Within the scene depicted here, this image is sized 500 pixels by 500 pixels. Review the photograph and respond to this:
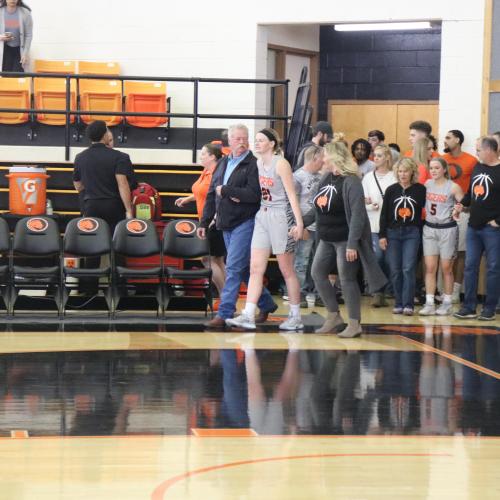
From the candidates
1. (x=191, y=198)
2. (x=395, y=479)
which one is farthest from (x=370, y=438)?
(x=191, y=198)

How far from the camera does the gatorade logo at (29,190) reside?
1202cm

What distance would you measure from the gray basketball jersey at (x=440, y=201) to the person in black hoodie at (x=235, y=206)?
7.36 ft

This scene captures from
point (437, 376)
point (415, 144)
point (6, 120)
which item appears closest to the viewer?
point (437, 376)

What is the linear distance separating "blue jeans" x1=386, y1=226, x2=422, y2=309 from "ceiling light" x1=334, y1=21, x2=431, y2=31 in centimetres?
446

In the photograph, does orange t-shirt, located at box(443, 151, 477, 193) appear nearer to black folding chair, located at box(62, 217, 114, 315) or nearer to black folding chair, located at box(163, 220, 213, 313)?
black folding chair, located at box(163, 220, 213, 313)

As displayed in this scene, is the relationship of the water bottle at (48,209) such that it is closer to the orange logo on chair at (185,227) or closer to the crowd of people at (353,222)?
the crowd of people at (353,222)

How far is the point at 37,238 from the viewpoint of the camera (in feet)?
34.0

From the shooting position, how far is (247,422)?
601cm

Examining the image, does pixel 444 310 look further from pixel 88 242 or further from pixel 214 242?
pixel 88 242

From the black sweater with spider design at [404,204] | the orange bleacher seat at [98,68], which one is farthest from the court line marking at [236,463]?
the orange bleacher seat at [98,68]

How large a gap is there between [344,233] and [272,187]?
705 millimetres

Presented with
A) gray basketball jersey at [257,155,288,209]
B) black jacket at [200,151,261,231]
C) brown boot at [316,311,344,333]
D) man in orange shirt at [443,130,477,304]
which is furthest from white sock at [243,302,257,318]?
man in orange shirt at [443,130,477,304]

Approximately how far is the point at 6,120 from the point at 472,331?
649 centimetres

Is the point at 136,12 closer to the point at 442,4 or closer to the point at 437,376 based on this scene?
the point at 442,4
